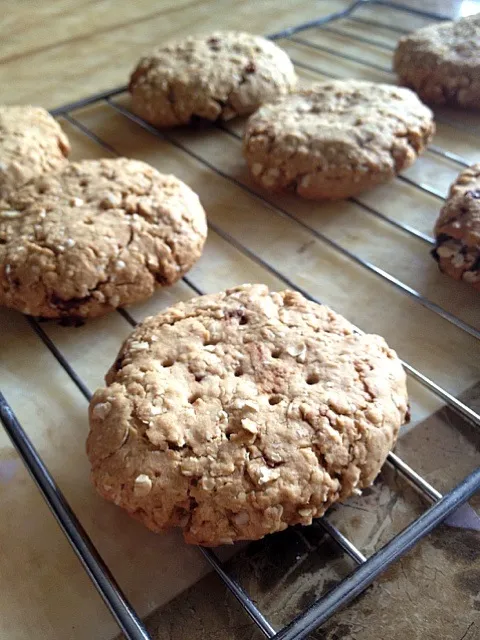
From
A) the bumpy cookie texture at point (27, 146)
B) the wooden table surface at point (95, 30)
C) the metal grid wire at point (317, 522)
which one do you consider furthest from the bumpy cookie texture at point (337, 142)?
the wooden table surface at point (95, 30)

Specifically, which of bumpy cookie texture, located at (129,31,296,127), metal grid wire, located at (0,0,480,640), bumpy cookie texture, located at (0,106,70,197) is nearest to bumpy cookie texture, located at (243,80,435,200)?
metal grid wire, located at (0,0,480,640)

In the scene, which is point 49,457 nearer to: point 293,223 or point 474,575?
point 474,575

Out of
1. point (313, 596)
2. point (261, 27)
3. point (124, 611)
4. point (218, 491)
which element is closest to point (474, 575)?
point (313, 596)

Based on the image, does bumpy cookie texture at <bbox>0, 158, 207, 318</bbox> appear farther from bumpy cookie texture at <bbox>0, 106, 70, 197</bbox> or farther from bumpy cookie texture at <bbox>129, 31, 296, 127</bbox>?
bumpy cookie texture at <bbox>129, 31, 296, 127</bbox>

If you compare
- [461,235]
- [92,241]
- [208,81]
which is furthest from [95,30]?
[461,235]

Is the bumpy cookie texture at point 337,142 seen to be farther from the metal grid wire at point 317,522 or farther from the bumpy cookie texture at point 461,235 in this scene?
the bumpy cookie texture at point 461,235

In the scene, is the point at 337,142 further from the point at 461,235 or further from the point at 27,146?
the point at 27,146
